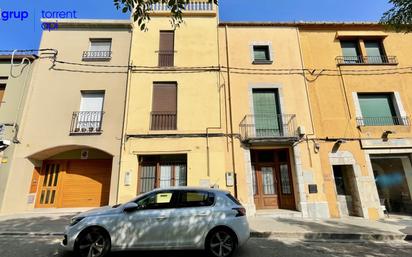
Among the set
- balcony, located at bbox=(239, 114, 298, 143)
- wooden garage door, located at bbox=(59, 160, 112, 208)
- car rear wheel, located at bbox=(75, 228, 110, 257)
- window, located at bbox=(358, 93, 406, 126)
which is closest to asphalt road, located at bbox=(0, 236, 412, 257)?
car rear wheel, located at bbox=(75, 228, 110, 257)

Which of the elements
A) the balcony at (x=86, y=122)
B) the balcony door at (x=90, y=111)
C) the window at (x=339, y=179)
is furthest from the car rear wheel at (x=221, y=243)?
the window at (x=339, y=179)

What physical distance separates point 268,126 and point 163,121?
4848 mm

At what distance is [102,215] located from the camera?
4.67 meters

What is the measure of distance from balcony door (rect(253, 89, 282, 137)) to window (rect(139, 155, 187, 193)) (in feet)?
12.3

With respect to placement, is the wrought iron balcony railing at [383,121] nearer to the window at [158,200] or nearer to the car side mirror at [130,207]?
the window at [158,200]

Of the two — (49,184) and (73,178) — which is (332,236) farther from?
(49,184)

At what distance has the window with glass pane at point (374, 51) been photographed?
11.2 m

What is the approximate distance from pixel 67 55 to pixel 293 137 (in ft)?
37.3

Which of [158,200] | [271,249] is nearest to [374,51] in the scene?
[271,249]

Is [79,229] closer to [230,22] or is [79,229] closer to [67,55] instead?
[67,55]

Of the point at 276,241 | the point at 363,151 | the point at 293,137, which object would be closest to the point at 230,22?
the point at 293,137

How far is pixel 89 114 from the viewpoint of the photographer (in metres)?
9.96

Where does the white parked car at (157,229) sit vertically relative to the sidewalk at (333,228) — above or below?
above

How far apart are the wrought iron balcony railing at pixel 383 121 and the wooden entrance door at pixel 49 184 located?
14146mm
